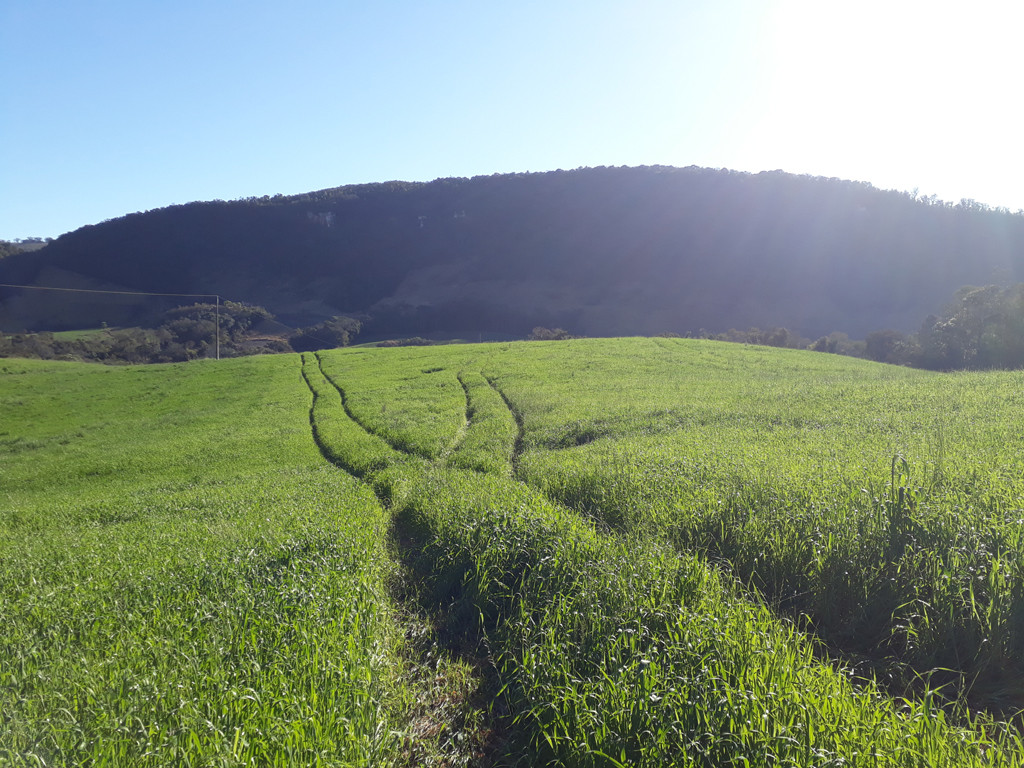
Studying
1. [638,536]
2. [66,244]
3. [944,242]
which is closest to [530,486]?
[638,536]

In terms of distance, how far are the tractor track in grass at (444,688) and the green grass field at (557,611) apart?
0.09ft

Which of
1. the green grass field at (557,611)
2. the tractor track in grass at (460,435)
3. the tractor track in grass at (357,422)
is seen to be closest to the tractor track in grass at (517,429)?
the green grass field at (557,611)

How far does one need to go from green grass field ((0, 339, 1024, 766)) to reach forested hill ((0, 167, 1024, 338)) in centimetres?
9647

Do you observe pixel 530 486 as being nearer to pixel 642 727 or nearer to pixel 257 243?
pixel 642 727

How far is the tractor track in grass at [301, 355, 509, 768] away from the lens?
508cm

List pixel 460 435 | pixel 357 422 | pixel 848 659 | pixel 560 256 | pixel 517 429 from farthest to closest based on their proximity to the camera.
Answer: pixel 560 256
pixel 357 422
pixel 517 429
pixel 460 435
pixel 848 659

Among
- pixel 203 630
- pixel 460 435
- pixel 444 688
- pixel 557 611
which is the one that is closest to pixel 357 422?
pixel 460 435

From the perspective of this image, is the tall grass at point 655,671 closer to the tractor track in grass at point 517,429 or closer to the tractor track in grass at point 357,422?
the tractor track in grass at point 517,429

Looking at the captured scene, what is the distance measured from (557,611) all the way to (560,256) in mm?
142193

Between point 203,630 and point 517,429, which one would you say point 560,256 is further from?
point 203,630

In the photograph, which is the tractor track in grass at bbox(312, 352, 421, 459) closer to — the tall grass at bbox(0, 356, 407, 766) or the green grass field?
the tall grass at bbox(0, 356, 407, 766)

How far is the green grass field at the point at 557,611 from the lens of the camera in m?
4.27

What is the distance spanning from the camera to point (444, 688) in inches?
236

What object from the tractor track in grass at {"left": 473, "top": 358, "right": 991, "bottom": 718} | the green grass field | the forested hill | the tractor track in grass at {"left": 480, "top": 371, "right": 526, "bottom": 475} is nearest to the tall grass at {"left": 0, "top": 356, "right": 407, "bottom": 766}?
the green grass field
